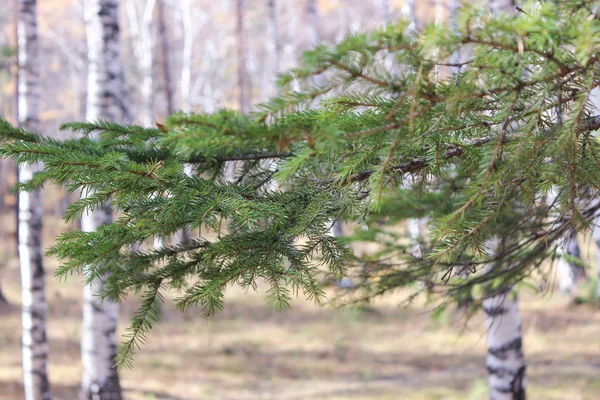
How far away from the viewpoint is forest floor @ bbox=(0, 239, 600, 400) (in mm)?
7828

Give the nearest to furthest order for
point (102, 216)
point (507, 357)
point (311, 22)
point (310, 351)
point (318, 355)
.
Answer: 1. point (507, 357)
2. point (102, 216)
3. point (318, 355)
4. point (310, 351)
5. point (311, 22)

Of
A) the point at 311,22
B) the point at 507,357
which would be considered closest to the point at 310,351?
the point at 507,357

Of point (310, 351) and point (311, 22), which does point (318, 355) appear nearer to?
point (310, 351)

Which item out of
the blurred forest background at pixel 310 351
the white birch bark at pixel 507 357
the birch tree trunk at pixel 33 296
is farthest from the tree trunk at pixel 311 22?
the white birch bark at pixel 507 357

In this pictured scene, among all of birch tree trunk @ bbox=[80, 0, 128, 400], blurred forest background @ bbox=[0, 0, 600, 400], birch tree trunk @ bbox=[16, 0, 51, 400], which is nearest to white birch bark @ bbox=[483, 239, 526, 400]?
blurred forest background @ bbox=[0, 0, 600, 400]

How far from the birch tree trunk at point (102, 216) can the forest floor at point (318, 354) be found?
4.67ft

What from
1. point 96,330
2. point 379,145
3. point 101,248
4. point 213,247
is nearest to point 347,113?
point 379,145

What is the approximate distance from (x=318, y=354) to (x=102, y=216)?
18.5ft

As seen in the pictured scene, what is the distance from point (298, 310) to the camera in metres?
12.3

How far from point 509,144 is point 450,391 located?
6.61 m

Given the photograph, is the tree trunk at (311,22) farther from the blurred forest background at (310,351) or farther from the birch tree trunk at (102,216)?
the birch tree trunk at (102,216)

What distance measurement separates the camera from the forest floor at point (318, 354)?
7.83m

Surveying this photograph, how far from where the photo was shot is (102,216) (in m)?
5.26

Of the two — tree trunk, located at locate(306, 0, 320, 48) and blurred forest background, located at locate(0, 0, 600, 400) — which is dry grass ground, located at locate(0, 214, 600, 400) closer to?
blurred forest background, located at locate(0, 0, 600, 400)
